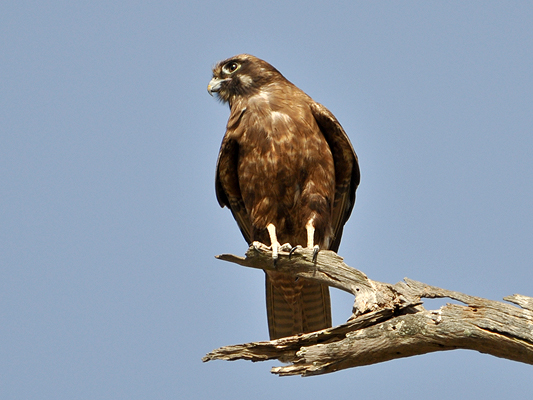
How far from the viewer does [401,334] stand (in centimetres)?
553

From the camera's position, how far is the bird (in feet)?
25.9

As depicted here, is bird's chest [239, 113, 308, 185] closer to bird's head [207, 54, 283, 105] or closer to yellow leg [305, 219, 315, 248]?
yellow leg [305, 219, 315, 248]

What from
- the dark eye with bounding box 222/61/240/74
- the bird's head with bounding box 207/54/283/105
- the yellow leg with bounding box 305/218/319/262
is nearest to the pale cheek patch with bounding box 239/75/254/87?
the bird's head with bounding box 207/54/283/105

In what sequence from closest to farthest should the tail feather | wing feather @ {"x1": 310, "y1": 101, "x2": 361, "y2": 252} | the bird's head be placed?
1. wing feather @ {"x1": 310, "y1": 101, "x2": 361, "y2": 252}
2. the tail feather
3. the bird's head

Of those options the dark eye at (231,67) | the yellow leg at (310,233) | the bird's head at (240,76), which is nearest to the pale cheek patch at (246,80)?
the bird's head at (240,76)

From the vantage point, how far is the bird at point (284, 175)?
7906 mm

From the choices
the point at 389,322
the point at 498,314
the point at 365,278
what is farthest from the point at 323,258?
the point at 498,314

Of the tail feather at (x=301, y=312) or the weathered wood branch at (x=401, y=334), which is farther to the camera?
the tail feather at (x=301, y=312)

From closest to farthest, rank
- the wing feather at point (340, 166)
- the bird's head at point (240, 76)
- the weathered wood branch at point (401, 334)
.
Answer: the weathered wood branch at point (401, 334), the wing feather at point (340, 166), the bird's head at point (240, 76)

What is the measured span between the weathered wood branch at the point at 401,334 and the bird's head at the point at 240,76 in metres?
3.81

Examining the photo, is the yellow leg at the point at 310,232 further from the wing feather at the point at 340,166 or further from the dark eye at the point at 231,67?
the dark eye at the point at 231,67

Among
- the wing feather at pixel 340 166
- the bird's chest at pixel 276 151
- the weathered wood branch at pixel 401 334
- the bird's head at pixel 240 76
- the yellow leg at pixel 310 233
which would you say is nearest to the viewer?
the weathered wood branch at pixel 401 334

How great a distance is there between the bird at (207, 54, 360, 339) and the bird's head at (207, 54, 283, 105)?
13 mm

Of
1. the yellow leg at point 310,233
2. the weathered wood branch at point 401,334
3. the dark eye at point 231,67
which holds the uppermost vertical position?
the dark eye at point 231,67
